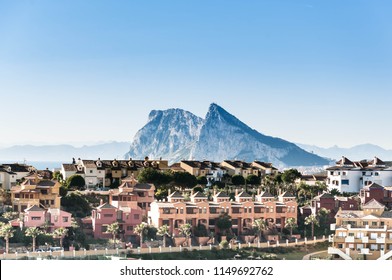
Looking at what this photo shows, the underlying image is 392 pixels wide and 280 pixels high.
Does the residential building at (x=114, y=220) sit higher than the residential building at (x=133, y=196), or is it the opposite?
the residential building at (x=133, y=196)

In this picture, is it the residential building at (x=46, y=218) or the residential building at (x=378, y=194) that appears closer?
the residential building at (x=46, y=218)

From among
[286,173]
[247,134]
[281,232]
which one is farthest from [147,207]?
[247,134]

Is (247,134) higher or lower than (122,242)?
higher

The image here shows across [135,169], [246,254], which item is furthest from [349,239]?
[135,169]

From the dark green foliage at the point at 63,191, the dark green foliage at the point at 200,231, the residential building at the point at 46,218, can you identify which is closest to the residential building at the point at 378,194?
the dark green foliage at the point at 200,231

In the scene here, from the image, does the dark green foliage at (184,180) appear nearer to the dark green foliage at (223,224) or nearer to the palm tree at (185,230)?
the dark green foliage at (223,224)

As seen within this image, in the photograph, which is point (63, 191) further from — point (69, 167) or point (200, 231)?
point (200, 231)

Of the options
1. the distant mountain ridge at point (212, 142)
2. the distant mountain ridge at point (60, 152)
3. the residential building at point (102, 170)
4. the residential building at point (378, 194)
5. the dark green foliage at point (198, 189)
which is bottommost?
the residential building at point (378, 194)
